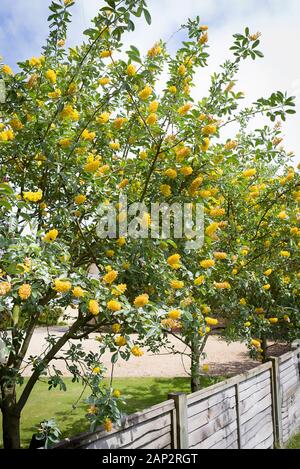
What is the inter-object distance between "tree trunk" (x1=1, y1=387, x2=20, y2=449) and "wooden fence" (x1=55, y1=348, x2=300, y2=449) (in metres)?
1.84

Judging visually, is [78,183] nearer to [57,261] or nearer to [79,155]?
[79,155]

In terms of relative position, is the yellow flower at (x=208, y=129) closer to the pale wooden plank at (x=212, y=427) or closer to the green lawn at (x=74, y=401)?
the pale wooden plank at (x=212, y=427)

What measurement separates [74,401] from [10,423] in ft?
11.4

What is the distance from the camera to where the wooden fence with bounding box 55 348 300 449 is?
2.47 meters

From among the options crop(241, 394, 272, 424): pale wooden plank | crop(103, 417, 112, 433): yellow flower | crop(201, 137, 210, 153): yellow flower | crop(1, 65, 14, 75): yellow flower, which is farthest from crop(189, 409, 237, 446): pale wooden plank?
crop(1, 65, 14, 75): yellow flower

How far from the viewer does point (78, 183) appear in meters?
3.00

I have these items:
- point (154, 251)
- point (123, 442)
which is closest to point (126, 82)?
point (154, 251)

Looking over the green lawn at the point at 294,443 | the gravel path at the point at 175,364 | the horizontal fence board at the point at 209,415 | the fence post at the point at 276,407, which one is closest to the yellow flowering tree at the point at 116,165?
the horizontal fence board at the point at 209,415

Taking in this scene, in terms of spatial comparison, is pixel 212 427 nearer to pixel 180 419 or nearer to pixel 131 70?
pixel 180 419

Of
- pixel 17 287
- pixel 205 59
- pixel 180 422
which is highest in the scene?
pixel 205 59

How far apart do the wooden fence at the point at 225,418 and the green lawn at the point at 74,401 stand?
1.07 meters

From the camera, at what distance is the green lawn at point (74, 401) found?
5.91m
